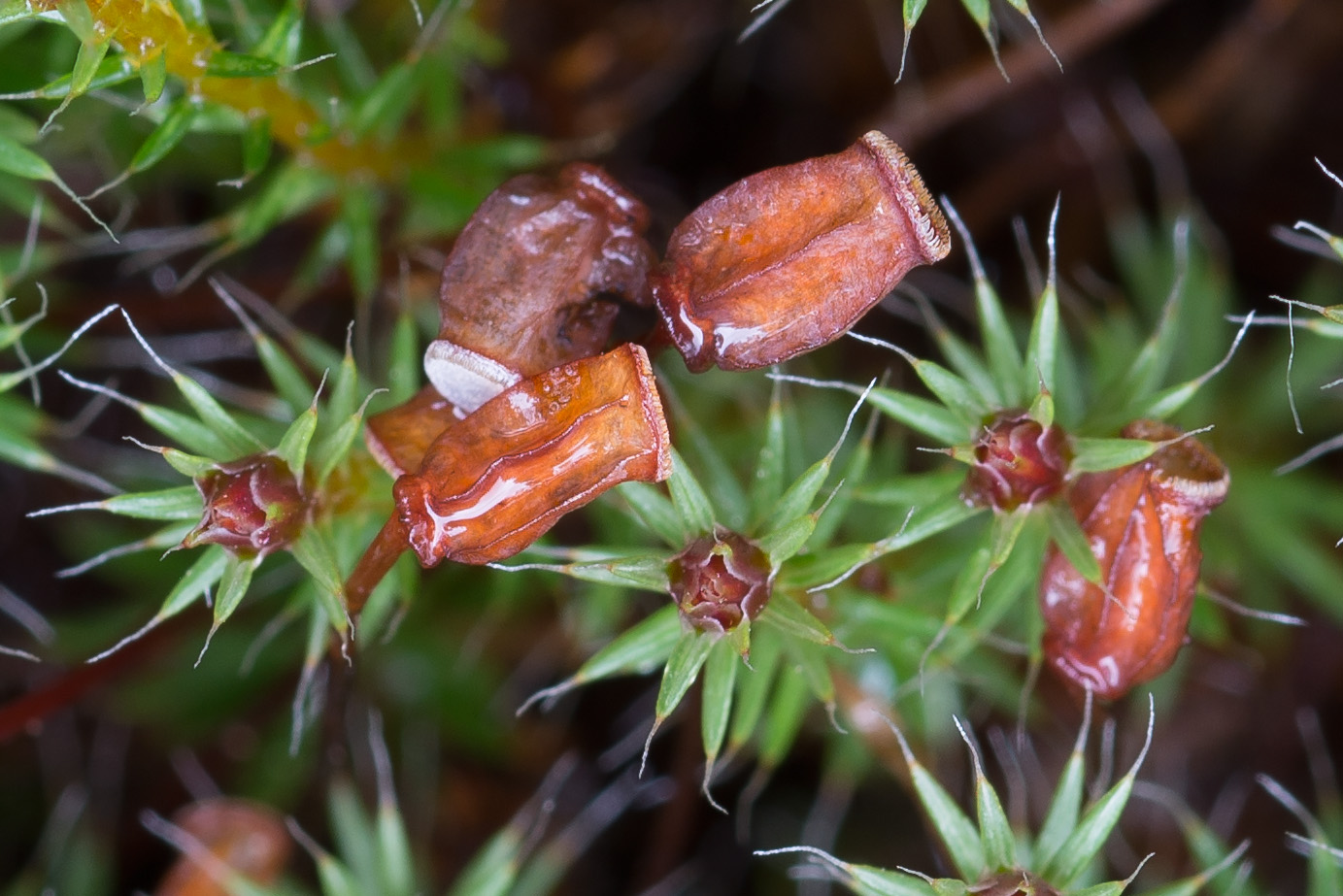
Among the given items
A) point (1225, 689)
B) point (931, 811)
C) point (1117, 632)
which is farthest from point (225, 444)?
point (1225, 689)

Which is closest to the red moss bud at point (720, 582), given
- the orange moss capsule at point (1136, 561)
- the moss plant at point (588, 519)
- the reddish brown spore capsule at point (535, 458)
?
the moss plant at point (588, 519)

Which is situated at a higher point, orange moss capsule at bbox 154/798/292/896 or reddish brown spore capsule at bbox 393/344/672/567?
reddish brown spore capsule at bbox 393/344/672/567

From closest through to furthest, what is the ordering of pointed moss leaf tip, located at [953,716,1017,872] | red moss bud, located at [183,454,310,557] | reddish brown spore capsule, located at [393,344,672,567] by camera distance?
reddish brown spore capsule, located at [393,344,672,567] → red moss bud, located at [183,454,310,557] → pointed moss leaf tip, located at [953,716,1017,872]

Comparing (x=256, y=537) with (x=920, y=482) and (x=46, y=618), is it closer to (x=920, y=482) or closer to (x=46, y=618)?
(x=920, y=482)

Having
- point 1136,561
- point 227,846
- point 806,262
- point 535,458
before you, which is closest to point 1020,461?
point 1136,561

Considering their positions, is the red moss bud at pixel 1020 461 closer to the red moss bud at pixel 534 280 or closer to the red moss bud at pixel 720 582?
the red moss bud at pixel 720 582

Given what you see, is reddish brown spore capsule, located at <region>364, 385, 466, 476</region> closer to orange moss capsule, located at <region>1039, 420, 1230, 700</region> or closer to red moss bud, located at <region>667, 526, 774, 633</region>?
red moss bud, located at <region>667, 526, 774, 633</region>

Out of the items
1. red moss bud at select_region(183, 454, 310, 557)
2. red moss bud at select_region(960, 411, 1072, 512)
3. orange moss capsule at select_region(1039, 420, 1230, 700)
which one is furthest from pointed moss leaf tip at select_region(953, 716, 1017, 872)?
red moss bud at select_region(183, 454, 310, 557)
